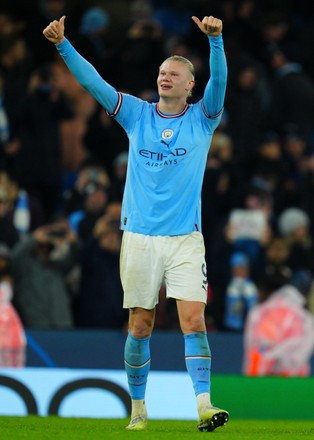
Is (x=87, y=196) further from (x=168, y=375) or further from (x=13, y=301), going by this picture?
(x=168, y=375)

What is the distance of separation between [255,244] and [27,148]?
9.61 feet

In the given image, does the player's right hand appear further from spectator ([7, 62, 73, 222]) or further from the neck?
spectator ([7, 62, 73, 222])

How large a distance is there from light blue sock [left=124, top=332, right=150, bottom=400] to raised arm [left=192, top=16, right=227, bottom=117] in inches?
60.3

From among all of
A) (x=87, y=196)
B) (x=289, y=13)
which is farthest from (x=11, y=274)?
(x=289, y=13)

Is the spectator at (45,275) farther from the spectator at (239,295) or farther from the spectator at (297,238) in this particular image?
the spectator at (297,238)

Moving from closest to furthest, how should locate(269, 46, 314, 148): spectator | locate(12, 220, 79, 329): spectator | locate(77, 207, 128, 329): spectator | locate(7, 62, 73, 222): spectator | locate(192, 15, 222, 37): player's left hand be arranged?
1. locate(192, 15, 222, 37): player's left hand
2. locate(12, 220, 79, 329): spectator
3. locate(77, 207, 128, 329): spectator
4. locate(7, 62, 73, 222): spectator
5. locate(269, 46, 314, 148): spectator

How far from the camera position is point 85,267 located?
14.3 m

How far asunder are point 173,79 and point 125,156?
24.2 ft

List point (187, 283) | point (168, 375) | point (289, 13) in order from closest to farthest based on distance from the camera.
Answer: point (187, 283), point (168, 375), point (289, 13)

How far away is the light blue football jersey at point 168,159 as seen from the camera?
8.88 metres

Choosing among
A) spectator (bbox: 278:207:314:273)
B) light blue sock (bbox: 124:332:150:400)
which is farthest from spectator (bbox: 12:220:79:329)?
light blue sock (bbox: 124:332:150:400)

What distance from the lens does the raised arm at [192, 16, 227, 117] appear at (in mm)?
8656

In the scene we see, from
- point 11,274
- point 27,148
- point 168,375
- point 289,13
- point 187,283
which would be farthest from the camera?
point 289,13

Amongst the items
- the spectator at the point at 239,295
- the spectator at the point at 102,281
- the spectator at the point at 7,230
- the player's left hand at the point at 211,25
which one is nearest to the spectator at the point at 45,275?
the spectator at the point at 102,281
